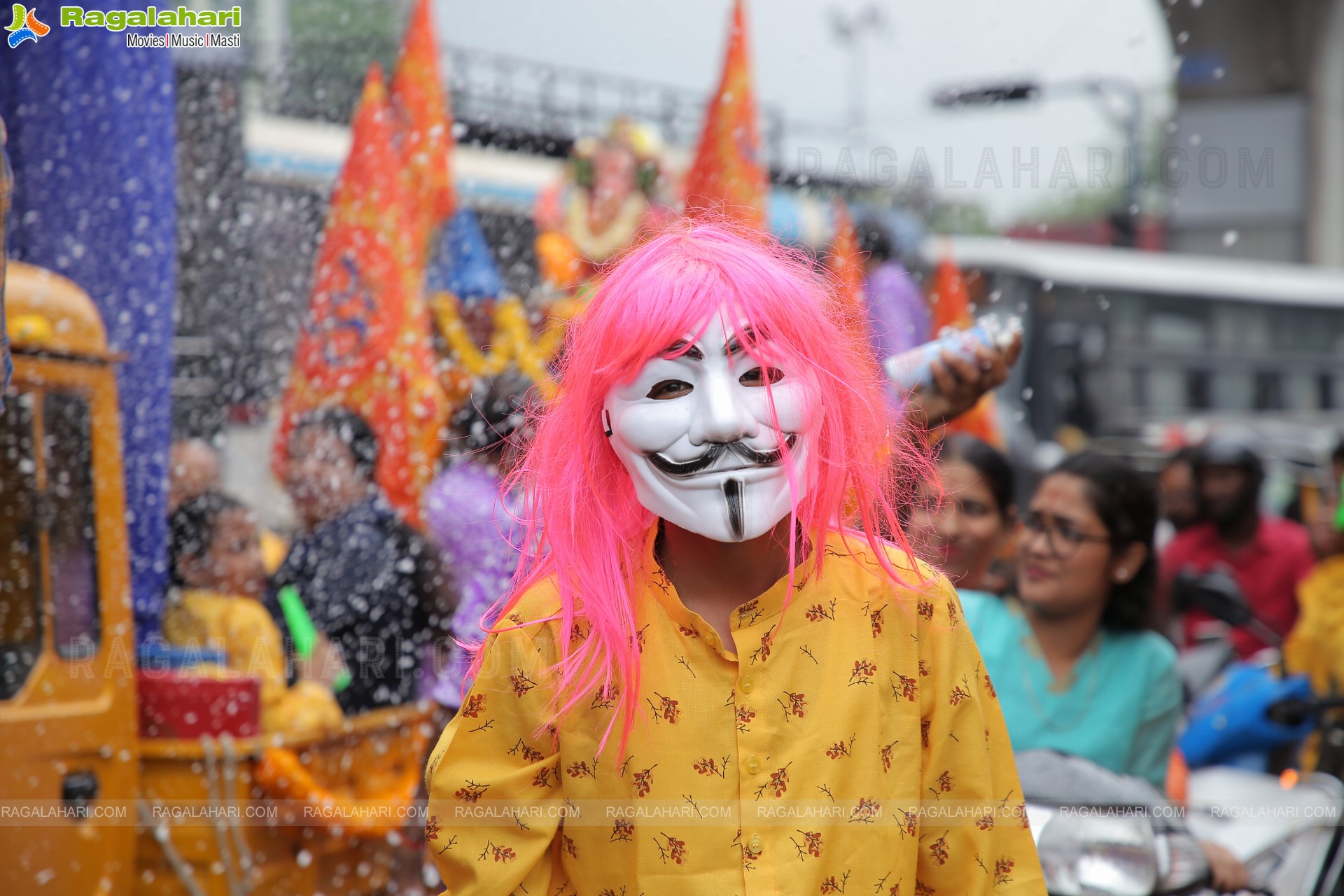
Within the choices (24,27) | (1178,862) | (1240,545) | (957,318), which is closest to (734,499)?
(1178,862)

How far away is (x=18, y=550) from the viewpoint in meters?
2.60

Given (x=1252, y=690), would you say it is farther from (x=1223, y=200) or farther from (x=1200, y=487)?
(x=1223, y=200)

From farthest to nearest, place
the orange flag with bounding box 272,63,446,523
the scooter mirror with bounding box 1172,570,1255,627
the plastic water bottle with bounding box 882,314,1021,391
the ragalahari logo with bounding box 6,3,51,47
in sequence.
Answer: the orange flag with bounding box 272,63,446,523, the scooter mirror with bounding box 1172,570,1255,627, the ragalahari logo with bounding box 6,3,51,47, the plastic water bottle with bounding box 882,314,1021,391

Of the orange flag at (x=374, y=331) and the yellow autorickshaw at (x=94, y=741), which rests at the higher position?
the orange flag at (x=374, y=331)

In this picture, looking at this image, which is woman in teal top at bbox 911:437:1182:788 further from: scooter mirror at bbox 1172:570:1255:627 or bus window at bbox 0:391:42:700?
bus window at bbox 0:391:42:700

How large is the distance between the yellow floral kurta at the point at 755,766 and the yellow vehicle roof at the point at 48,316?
172 centimetres

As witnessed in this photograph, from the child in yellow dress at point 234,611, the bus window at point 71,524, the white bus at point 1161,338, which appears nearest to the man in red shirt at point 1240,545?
the child in yellow dress at point 234,611

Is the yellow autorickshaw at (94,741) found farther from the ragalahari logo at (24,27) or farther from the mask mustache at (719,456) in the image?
the mask mustache at (719,456)

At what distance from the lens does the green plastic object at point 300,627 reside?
327 cm

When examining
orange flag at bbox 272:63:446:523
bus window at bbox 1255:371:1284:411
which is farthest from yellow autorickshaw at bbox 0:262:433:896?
bus window at bbox 1255:371:1284:411

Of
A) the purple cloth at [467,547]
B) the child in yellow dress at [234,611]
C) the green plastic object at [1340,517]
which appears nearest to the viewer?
the purple cloth at [467,547]

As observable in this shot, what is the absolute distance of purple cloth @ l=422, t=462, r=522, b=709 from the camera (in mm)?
2389

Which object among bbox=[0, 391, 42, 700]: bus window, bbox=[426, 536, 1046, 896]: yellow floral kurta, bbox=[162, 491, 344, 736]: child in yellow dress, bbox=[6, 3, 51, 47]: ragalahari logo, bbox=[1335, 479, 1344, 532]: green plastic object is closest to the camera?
bbox=[426, 536, 1046, 896]: yellow floral kurta

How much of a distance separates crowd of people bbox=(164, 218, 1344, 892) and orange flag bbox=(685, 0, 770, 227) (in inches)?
58.0
